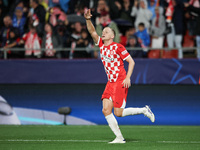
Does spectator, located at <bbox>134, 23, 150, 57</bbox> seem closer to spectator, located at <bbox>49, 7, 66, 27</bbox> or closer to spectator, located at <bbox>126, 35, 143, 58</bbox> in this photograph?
spectator, located at <bbox>126, 35, 143, 58</bbox>

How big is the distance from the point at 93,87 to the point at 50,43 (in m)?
2.05

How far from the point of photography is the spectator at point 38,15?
13988mm

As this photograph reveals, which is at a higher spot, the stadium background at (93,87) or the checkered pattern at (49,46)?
the checkered pattern at (49,46)

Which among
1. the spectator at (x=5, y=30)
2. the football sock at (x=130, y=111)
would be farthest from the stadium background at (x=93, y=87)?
the football sock at (x=130, y=111)

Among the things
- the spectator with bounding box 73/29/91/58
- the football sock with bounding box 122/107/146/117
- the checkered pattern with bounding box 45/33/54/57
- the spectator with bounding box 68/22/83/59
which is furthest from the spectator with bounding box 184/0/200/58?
the football sock with bounding box 122/107/146/117

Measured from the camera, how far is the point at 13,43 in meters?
13.9

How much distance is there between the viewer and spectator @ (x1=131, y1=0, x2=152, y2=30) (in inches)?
536

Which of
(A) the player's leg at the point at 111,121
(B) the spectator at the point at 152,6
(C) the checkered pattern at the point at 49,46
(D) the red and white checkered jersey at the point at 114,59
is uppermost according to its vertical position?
(B) the spectator at the point at 152,6

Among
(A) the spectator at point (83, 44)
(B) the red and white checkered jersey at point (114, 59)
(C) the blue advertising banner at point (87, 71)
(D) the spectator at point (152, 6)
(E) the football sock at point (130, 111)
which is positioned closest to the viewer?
(B) the red and white checkered jersey at point (114, 59)

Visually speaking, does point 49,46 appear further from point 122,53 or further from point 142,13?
point 122,53

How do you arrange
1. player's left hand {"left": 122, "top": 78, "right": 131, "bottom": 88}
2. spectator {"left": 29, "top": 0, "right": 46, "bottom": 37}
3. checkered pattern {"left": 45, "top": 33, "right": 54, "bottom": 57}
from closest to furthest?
1. player's left hand {"left": 122, "top": 78, "right": 131, "bottom": 88}
2. checkered pattern {"left": 45, "top": 33, "right": 54, "bottom": 57}
3. spectator {"left": 29, "top": 0, "right": 46, "bottom": 37}

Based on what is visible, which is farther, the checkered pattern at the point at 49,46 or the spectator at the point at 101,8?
the spectator at the point at 101,8

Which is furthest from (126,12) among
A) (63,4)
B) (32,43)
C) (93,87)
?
(32,43)

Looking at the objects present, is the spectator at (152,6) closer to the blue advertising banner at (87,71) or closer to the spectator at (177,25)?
the spectator at (177,25)
